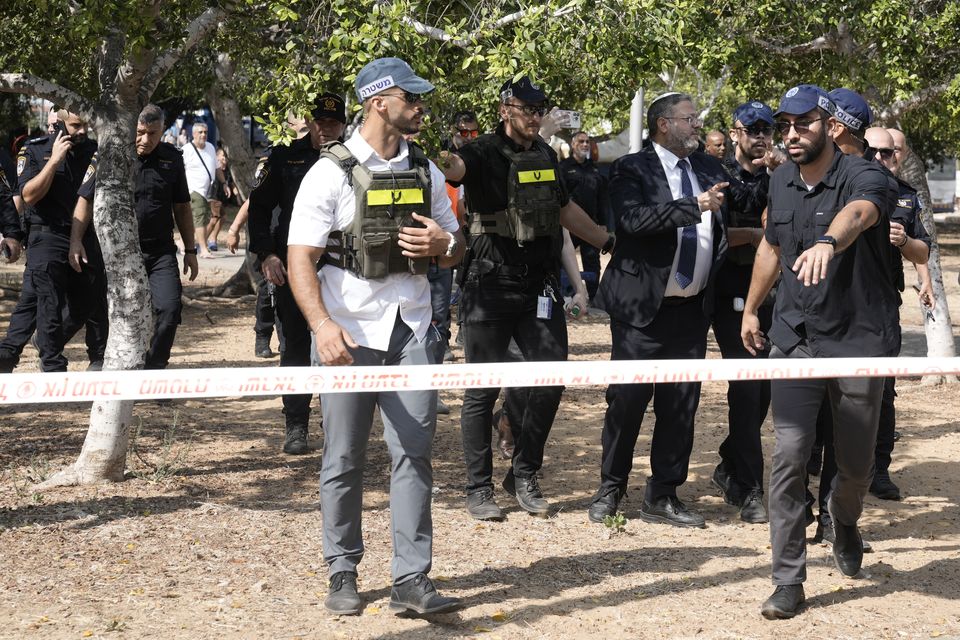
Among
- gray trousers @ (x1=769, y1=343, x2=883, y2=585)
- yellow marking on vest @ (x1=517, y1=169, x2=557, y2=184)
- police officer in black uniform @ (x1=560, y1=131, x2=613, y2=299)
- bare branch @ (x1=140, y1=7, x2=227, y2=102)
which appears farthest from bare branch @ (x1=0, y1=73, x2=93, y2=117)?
police officer in black uniform @ (x1=560, y1=131, x2=613, y2=299)

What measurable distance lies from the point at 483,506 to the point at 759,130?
2.45 meters

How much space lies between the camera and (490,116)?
7.75m

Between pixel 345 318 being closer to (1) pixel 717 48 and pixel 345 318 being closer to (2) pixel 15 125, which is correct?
(1) pixel 717 48

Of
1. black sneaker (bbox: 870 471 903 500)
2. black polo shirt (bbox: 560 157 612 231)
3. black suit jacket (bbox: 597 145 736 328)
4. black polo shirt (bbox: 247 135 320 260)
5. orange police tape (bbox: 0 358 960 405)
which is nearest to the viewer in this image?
orange police tape (bbox: 0 358 960 405)

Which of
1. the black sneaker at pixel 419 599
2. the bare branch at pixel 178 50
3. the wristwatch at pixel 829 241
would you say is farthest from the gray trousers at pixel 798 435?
the bare branch at pixel 178 50

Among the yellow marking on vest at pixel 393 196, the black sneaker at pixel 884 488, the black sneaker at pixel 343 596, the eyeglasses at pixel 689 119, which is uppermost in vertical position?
the eyeglasses at pixel 689 119

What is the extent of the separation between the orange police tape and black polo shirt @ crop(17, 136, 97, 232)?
15.1ft

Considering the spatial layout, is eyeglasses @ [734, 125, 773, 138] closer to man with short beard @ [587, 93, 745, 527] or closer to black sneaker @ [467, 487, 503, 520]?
man with short beard @ [587, 93, 745, 527]

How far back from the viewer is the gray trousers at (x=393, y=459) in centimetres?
490

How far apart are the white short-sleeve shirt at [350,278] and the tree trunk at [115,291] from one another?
2.08m

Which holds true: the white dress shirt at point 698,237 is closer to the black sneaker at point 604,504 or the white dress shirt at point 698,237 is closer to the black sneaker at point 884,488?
the black sneaker at point 604,504

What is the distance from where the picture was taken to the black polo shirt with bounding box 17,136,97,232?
8867 mm

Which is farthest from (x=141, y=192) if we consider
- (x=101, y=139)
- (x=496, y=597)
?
(x=496, y=597)

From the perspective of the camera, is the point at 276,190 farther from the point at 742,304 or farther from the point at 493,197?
the point at 742,304
